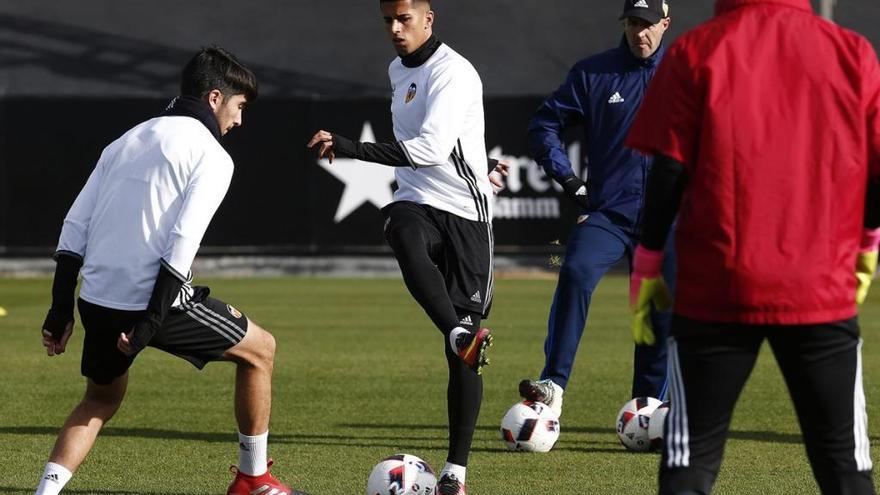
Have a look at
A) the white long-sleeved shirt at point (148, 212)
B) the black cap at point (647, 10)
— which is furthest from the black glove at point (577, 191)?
the white long-sleeved shirt at point (148, 212)

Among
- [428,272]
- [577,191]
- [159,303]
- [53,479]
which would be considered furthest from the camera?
[577,191]

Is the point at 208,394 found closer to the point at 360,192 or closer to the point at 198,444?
the point at 198,444

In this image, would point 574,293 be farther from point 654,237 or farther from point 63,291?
point 654,237

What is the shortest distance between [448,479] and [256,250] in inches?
633

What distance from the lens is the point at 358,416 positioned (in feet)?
30.5

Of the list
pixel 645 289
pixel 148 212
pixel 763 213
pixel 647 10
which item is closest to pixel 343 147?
pixel 148 212

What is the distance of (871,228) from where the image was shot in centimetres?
459

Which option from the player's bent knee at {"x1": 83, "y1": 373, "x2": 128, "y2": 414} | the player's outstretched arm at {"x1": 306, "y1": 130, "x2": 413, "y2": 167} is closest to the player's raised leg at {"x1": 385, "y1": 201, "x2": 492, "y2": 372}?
the player's outstretched arm at {"x1": 306, "y1": 130, "x2": 413, "y2": 167}

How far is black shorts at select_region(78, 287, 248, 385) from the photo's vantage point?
5934mm

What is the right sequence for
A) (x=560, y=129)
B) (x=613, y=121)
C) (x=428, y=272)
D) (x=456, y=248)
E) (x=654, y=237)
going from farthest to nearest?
1. (x=560, y=129)
2. (x=613, y=121)
3. (x=456, y=248)
4. (x=428, y=272)
5. (x=654, y=237)

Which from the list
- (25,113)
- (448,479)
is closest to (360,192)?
(25,113)

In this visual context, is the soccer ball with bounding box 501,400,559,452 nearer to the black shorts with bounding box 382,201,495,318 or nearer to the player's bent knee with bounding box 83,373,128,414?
the black shorts with bounding box 382,201,495,318

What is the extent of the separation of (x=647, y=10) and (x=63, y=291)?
3862mm

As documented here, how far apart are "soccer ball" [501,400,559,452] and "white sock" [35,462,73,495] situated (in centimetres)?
263
